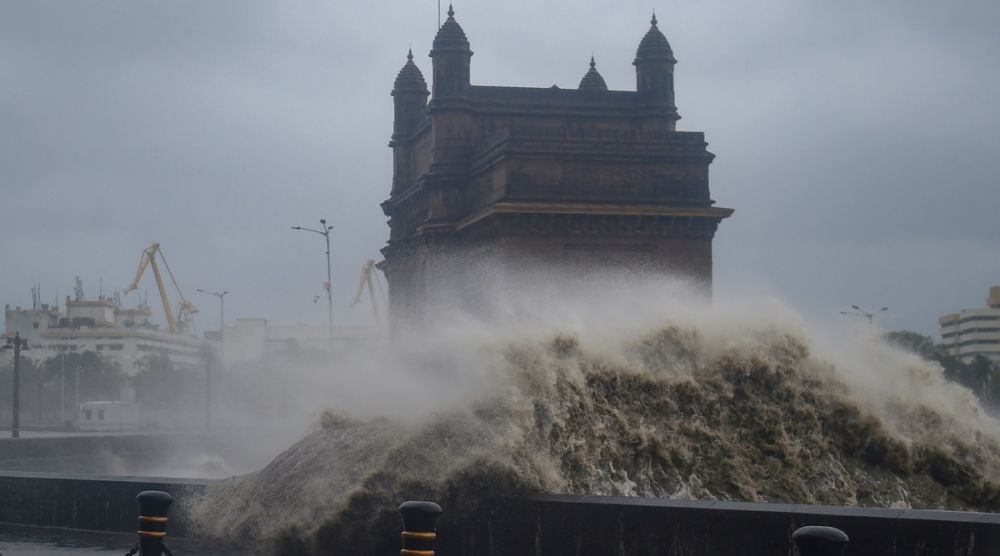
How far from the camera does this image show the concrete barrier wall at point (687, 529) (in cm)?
881

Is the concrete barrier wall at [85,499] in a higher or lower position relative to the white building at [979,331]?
lower

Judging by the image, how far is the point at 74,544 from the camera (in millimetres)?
13102

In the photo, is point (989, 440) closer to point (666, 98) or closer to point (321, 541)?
point (321, 541)

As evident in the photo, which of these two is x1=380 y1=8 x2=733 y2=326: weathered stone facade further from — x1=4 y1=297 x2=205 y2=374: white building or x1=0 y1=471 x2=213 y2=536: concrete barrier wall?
x1=4 y1=297 x2=205 y2=374: white building

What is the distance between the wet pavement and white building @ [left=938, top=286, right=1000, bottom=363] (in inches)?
5376

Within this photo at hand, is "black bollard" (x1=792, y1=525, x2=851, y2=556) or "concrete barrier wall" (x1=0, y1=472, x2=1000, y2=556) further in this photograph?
"concrete barrier wall" (x1=0, y1=472, x2=1000, y2=556)

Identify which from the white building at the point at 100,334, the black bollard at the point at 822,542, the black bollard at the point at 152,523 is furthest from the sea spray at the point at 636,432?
the white building at the point at 100,334

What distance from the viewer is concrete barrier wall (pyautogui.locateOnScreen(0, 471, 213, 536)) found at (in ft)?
43.5

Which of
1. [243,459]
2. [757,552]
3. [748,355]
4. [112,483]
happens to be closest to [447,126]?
[243,459]

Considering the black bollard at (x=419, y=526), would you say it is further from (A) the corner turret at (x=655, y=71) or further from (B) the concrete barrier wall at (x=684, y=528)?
(A) the corner turret at (x=655, y=71)

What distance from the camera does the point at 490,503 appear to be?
37.1 feet

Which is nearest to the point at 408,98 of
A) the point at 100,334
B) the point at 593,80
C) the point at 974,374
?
the point at 593,80

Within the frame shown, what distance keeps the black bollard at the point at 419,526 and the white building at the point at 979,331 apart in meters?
140

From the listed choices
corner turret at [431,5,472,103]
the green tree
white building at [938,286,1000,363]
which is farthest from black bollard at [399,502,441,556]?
white building at [938,286,1000,363]
